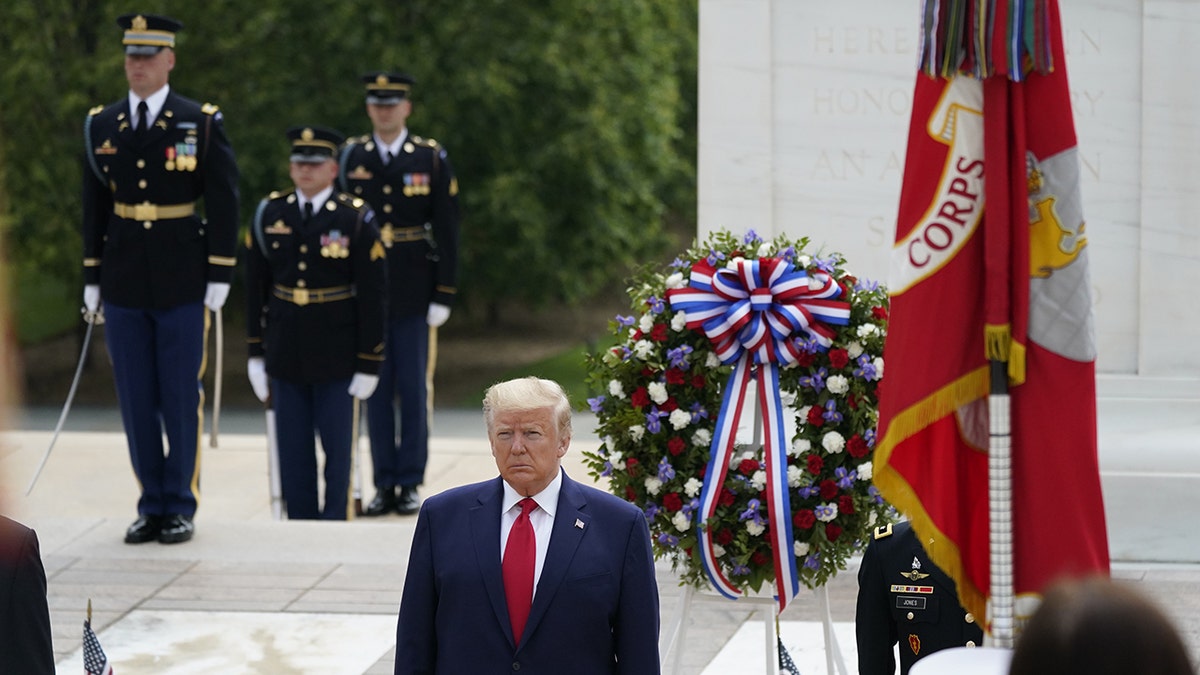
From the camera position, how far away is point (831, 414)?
5039mm

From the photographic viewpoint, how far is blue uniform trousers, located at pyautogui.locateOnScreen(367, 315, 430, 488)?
9344 millimetres

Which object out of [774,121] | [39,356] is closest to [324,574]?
[774,121]

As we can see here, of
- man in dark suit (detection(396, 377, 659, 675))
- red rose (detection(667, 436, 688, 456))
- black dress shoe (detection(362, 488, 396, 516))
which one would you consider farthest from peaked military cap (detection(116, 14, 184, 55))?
man in dark suit (detection(396, 377, 659, 675))

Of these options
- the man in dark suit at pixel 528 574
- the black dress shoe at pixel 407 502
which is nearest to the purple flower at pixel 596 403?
the man in dark suit at pixel 528 574

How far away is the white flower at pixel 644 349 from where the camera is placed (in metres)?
5.13

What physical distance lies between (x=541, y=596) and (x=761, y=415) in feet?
5.60

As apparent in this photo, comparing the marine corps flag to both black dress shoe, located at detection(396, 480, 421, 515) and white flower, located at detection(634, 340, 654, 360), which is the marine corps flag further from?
black dress shoe, located at detection(396, 480, 421, 515)

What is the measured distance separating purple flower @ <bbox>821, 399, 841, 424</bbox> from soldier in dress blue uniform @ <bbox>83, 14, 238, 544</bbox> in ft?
12.1

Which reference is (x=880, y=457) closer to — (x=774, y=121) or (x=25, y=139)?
(x=774, y=121)

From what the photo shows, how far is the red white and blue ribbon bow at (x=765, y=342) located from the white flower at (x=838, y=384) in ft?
0.35

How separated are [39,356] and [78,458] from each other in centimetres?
1055

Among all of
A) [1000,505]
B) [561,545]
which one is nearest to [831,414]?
[1000,505]

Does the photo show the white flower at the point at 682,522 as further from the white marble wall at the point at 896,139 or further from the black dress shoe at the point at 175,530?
the black dress shoe at the point at 175,530

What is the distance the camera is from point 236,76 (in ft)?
59.1
